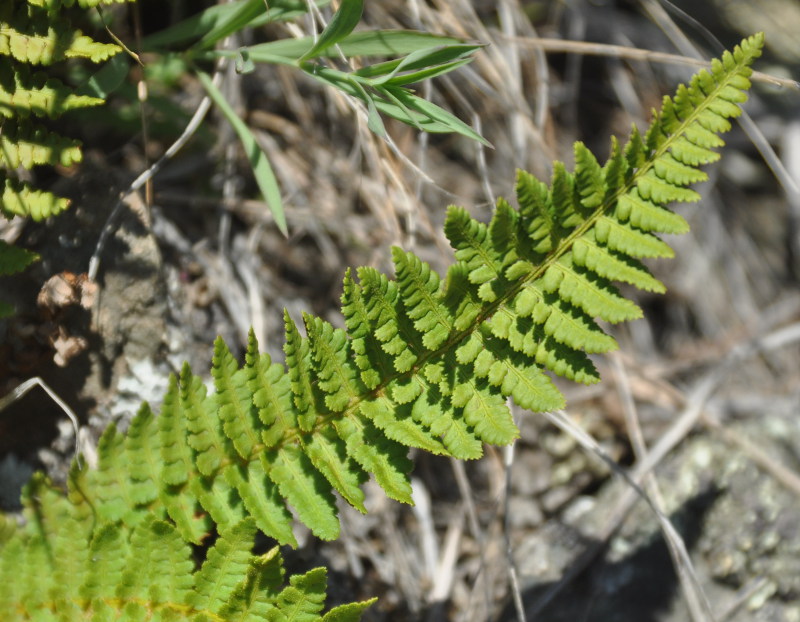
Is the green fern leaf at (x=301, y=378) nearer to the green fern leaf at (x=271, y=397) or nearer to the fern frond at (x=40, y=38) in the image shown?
the green fern leaf at (x=271, y=397)

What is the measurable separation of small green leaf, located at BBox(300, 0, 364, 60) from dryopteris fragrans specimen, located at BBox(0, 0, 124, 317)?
1.60 feet

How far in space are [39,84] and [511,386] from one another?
1.32 metres

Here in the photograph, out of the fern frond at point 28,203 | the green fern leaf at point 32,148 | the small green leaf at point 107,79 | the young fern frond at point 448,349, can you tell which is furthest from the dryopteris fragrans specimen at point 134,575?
the small green leaf at point 107,79

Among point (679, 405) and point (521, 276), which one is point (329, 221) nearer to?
point (521, 276)

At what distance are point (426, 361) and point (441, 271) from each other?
1.04 metres

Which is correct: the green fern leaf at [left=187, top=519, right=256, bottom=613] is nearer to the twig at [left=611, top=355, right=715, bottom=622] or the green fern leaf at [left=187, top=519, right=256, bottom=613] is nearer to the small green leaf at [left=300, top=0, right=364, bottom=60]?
the small green leaf at [left=300, top=0, right=364, bottom=60]

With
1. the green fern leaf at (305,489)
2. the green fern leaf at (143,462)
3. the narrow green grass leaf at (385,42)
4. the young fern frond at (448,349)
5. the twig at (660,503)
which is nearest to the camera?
the young fern frond at (448,349)

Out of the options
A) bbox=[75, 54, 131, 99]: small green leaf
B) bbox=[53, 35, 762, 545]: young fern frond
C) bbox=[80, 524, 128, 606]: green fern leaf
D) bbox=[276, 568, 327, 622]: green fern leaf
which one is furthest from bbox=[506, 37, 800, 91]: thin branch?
bbox=[80, 524, 128, 606]: green fern leaf

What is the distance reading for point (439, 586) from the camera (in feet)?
8.59

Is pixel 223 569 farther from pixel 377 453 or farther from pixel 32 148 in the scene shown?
pixel 32 148

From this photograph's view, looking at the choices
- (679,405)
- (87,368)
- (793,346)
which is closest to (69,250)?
(87,368)

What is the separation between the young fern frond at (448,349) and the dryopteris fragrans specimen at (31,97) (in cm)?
54

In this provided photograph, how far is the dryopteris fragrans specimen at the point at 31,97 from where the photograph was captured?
1713 mm

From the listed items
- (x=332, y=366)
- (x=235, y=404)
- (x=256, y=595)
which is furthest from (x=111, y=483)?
(x=332, y=366)
